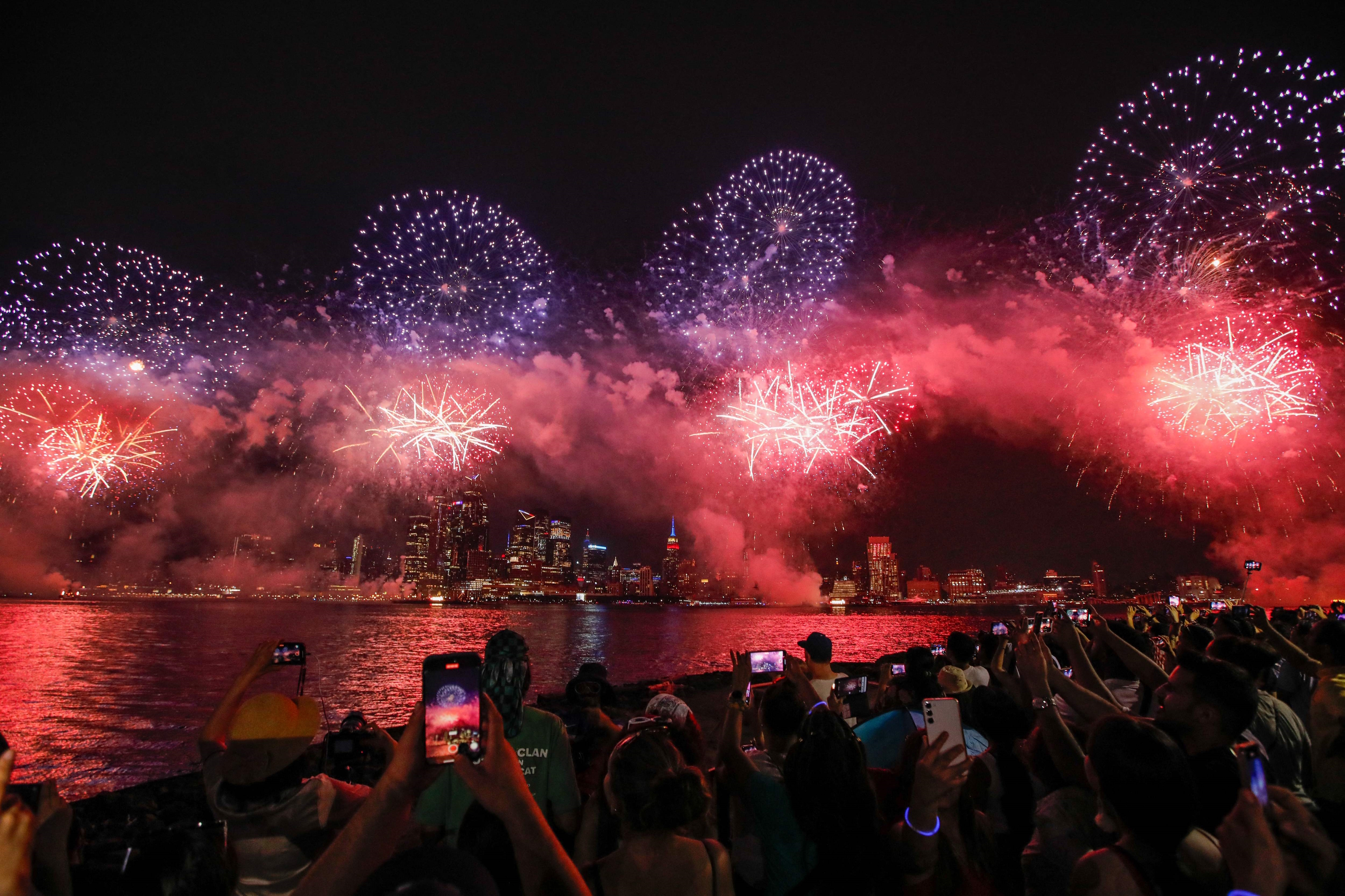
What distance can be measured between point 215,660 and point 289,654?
5385 centimetres

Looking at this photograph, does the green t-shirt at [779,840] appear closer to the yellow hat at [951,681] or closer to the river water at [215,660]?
the yellow hat at [951,681]

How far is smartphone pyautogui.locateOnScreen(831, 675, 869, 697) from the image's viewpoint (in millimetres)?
5891

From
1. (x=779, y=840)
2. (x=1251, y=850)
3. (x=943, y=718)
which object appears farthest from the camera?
(x=943, y=718)

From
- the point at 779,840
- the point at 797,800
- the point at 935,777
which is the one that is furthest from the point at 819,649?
the point at 935,777

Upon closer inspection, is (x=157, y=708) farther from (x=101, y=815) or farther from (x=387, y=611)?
(x=387, y=611)

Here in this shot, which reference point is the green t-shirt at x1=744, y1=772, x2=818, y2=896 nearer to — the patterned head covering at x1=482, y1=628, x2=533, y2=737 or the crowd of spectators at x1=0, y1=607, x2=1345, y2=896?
the crowd of spectators at x1=0, y1=607, x2=1345, y2=896

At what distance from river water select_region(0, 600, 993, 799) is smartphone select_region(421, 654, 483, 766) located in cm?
561

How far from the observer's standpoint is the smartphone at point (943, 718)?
9.73 feet

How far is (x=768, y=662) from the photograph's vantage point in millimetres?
6012

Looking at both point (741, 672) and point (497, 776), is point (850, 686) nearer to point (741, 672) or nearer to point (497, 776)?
point (741, 672)

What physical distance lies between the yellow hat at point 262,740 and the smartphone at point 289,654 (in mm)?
1800

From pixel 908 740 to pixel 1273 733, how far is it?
9.21 feet

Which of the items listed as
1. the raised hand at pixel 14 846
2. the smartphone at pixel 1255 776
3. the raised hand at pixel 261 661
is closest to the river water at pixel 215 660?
the raised hand at pixel 261 661

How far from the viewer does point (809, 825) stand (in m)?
2.69
